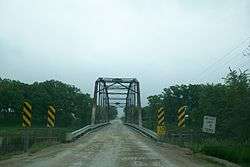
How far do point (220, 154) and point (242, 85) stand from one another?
15.9 m

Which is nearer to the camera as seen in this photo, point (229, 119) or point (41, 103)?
point (229, 119)

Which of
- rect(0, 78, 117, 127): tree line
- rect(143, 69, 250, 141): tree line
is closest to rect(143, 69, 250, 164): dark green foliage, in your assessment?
rect(143, 69, 250, 141): tree line

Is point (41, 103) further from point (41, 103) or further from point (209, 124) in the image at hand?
point (209, 124)

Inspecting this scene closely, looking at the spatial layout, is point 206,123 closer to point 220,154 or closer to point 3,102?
point 220,154

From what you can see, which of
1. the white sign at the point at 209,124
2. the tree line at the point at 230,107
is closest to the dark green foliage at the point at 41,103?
the tree line at the point at 230,107

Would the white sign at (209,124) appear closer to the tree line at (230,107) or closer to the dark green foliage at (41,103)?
the tree line at (230,107)

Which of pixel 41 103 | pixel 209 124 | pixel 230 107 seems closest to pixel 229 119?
pixel 230 107

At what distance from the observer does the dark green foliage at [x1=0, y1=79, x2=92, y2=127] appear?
3693 inches

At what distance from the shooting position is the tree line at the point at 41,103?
308 ft

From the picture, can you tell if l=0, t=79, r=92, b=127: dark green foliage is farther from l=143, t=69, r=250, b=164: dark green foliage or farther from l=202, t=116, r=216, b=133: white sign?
l=202, t=116, r=216, b=133: white sign

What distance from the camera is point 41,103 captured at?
97438 mm

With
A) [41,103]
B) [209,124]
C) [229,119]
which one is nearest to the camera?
[209,124]

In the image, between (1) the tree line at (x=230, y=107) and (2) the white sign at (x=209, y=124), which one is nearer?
(2) the white sign at (x=209, y=124)

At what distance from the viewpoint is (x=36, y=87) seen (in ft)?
338
